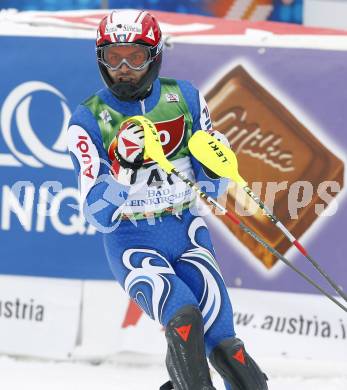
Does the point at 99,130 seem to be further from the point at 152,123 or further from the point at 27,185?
the point at 27,185

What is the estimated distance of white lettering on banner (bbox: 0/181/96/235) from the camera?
7484 mm

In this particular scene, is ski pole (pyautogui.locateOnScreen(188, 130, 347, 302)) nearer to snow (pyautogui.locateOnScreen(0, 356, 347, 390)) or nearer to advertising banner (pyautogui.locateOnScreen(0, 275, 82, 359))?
snow (pyautogui.locateOnScreen(0, 356, 347, 390))

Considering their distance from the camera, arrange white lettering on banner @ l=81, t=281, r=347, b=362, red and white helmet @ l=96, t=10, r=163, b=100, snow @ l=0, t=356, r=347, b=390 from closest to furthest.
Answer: red and white helmet @ l=96, t=10, r=163, b=100
snow @ l=0, t=356, r=347, b=390
white lettering on banner @ l=81, t=281, r=347, b=362

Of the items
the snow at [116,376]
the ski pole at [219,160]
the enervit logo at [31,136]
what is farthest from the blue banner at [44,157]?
the ski pole at [219,160]

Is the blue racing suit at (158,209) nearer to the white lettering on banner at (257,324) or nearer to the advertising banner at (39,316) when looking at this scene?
the white lettering on banner at (257,324)

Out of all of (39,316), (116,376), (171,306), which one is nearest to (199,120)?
(171,306)

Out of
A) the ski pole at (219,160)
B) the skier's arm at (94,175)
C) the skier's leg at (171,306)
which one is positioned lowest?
the skier's leg at (171,306)

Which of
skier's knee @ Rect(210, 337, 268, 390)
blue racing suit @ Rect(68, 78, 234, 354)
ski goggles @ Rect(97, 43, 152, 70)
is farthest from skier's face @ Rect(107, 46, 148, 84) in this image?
skier's knee @ Rect(210, 337, 268, 390)

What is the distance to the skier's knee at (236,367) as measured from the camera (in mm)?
5414

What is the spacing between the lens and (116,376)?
7312 millimetres

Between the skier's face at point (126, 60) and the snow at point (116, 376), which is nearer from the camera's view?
the skier's face at point (126, 60)

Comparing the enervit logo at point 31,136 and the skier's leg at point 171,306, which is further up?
the skier's leg at point 171,306

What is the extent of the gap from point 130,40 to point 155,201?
82cm

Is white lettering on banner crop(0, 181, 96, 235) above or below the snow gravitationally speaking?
above
